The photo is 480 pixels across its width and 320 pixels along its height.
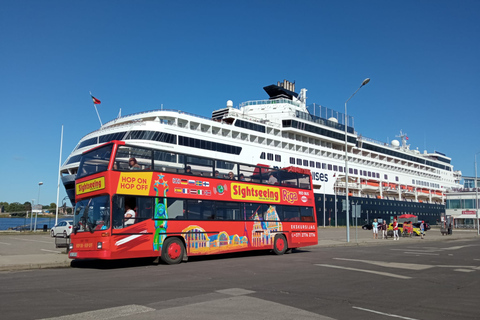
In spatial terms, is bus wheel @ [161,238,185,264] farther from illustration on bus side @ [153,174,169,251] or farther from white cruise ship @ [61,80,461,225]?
white cruise ship @ [61,80,461,225]

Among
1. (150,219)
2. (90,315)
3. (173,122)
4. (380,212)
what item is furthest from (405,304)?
(380,212)

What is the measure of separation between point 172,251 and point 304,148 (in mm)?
A: 42646

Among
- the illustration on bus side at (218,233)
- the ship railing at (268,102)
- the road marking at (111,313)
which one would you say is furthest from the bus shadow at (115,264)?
the ship railing at (268,102)

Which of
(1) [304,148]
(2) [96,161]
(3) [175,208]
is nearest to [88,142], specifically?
(2) [96,161]

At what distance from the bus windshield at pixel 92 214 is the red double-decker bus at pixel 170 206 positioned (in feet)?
0.10

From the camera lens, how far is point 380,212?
6500cm

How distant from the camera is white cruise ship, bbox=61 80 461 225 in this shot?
3672 centimetres

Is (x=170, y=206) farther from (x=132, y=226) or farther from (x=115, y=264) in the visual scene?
(x=115, y=264)

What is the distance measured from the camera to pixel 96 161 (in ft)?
41.9

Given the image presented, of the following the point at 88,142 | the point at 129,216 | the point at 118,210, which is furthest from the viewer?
the point at 88,142

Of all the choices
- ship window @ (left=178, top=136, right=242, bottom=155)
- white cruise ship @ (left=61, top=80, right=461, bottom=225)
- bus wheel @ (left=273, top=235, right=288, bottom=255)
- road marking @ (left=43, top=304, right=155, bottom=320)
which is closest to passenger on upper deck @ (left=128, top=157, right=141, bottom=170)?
road marking @ (left=43, top=304, right=155, bottom=320)

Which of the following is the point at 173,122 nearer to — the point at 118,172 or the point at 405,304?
the point at 118,172

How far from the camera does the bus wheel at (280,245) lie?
1703 centimetres

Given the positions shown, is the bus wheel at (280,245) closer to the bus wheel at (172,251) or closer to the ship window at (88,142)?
the bus wheel at (172,251)
